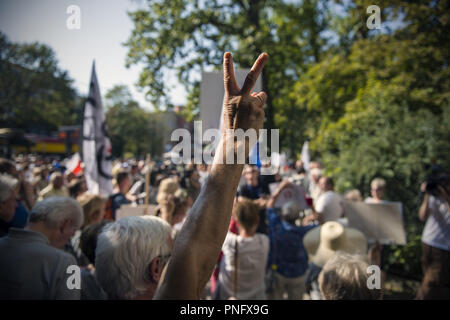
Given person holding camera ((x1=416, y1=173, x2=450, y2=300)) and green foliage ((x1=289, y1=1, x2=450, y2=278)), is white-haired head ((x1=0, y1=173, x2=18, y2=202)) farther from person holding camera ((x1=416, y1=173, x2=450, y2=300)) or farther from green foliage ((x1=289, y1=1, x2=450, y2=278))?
green foliage ((x1=289, y1=1, x2=450, y2=278))

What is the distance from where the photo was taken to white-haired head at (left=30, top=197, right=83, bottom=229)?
6.48 ft

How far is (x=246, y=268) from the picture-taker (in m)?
2.85

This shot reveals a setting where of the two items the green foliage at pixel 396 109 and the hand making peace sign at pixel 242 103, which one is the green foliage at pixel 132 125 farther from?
the hand making peace sign at pixel 242 103

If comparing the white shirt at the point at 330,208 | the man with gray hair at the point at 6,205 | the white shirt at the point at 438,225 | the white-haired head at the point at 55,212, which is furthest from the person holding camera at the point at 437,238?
the man with gray hair at the point at 6,205

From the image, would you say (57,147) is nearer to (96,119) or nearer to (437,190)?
(96,119)

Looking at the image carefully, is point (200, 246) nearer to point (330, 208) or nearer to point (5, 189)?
point (5, 189)

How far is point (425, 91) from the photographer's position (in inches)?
297

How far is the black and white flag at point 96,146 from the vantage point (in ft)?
13.2

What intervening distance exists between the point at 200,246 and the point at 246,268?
2162 mm

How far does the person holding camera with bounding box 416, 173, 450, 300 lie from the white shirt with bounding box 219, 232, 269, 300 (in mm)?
2249

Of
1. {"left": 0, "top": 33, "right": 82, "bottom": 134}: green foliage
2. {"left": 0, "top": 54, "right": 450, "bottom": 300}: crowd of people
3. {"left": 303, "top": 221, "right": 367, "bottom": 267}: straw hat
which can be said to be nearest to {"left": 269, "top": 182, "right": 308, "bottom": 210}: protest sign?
{"left": 0, "top": 54, "right": 450, "bottom": 300}: crowd of people

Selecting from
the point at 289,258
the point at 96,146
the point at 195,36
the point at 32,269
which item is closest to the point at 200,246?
the point at 32,269
